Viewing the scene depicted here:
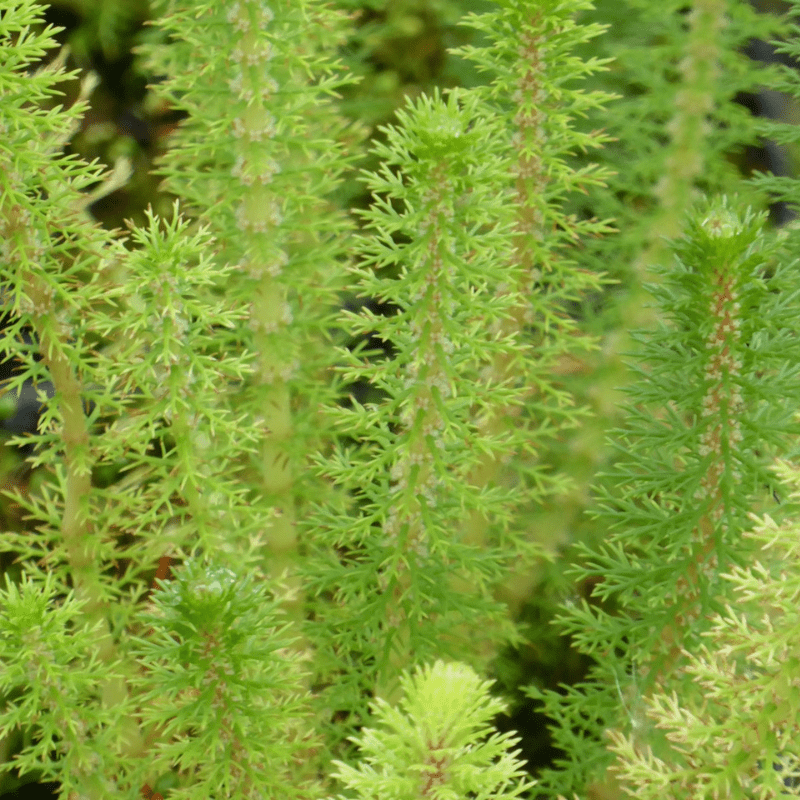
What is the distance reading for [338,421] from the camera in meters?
0.90

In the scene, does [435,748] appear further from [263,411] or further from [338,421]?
[263,411]

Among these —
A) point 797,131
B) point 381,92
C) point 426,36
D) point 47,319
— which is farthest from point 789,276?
point 426,36

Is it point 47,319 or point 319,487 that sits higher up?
point 47,319

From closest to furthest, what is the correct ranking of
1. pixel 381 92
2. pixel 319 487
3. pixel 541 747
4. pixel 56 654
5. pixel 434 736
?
pixel 434 736, pixel 56 654, pixel 319 487, pixel 541 747, pixel 381 92

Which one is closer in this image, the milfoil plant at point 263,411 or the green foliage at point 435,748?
the green foliage at point 435,748

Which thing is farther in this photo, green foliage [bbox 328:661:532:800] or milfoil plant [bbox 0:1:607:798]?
milfoil plant [bbox 0:1:607:798]

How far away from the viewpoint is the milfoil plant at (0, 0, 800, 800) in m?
0.81

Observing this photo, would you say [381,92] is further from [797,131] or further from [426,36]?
[797,131]

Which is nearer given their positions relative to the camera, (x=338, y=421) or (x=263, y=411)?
(x=338, y=421)

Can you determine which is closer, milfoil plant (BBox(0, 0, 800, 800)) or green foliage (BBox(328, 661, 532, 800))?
green foliage (BBox(328, 661, 532, 800))

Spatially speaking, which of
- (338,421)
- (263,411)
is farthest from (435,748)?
(263,411)

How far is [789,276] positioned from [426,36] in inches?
47.7

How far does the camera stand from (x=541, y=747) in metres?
1.41

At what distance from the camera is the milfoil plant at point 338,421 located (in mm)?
807
